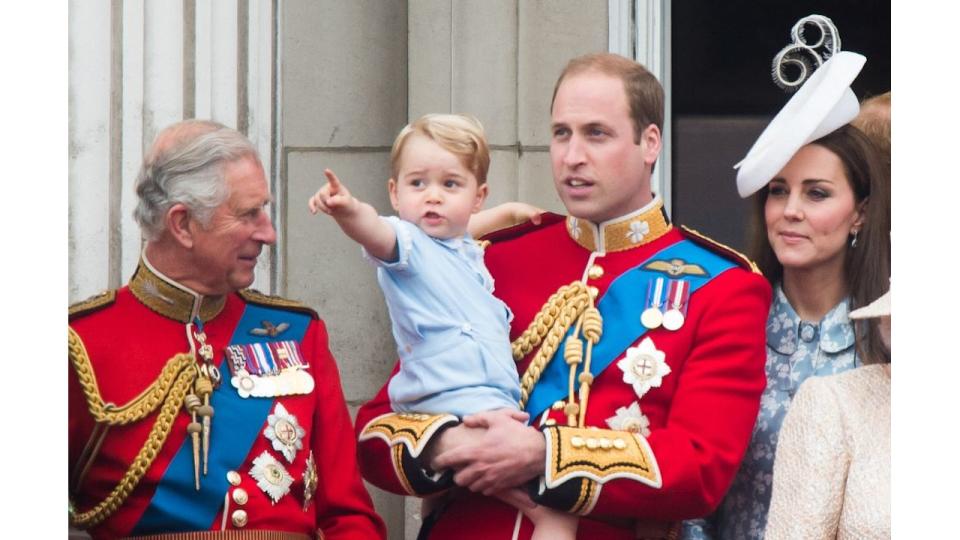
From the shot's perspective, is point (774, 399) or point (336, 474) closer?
point (336, 474)

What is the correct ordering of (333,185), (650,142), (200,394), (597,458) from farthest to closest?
(650,142)
(200,394)
(597,458)
(333,185)

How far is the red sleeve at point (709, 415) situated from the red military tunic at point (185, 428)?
0.60 m

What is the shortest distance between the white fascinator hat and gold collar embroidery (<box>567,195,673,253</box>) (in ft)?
0.78

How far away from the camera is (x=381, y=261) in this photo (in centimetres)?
405

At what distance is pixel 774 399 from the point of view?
4.36 m

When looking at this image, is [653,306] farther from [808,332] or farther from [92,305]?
[92,305]

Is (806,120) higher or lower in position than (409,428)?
higher

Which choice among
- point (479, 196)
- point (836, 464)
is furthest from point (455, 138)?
point (836, 464)

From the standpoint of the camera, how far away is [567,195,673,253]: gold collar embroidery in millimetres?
4340

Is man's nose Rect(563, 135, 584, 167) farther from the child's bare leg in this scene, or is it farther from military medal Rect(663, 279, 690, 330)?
the child's bare leg

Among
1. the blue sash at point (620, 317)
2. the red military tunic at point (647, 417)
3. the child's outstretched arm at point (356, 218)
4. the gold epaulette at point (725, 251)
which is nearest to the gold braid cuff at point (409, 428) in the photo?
the red military tunic at point (647, 417)

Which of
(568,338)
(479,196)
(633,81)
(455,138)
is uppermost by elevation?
(633,81)

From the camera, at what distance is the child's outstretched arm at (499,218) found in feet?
15.1

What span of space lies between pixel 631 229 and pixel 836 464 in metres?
0.77
